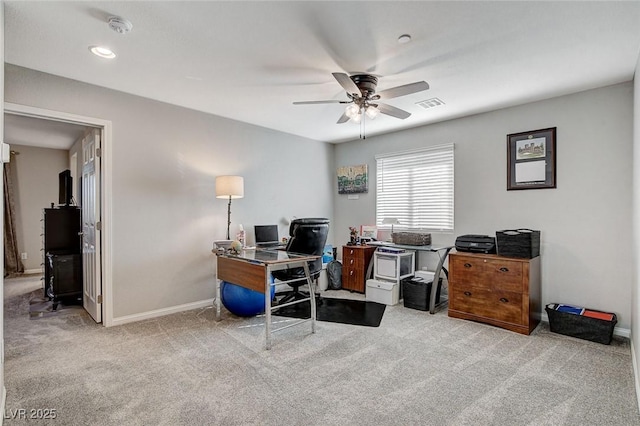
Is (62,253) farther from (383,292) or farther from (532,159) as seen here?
(532,159)

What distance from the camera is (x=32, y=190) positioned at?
6.27 metres

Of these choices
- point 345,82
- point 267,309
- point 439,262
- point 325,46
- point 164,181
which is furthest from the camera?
point 439,262

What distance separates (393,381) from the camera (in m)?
2.29

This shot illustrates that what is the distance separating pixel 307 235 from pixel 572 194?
110 inches

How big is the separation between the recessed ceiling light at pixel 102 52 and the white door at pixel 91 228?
108 centimetres

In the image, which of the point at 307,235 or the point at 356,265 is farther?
the point at 356,265

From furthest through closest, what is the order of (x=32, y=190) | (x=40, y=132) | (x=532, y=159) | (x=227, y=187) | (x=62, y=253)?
(x=32, y=190) < (x=40, y=132) < (x=62, y=253) < (x=227, y=187) < (x=532, y=159)

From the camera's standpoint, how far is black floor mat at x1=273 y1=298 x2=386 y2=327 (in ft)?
11.8

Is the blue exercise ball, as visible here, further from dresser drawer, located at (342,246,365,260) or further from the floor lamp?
dresser drawer, located at (342,246,365,260)

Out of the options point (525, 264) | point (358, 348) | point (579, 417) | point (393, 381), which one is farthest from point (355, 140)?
point (579, 417)

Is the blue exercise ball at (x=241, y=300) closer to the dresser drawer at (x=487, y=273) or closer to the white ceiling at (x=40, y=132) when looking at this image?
the dresser drawer at (x=487, y=273)

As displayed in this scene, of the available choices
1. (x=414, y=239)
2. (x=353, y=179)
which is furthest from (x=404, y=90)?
(x=353, y=179)

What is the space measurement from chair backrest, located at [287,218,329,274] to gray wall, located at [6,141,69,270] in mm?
5735

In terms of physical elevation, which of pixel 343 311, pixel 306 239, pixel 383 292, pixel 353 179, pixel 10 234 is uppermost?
pixel 353 179
